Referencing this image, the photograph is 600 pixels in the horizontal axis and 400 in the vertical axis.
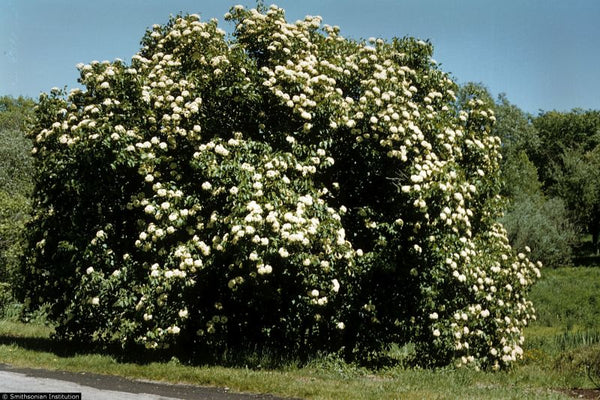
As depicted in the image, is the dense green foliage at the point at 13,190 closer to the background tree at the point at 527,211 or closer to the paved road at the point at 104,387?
the paved road at the point at 104,387

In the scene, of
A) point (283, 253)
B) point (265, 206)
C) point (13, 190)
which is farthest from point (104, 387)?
point (13, 190)

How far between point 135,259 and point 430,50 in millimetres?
8971

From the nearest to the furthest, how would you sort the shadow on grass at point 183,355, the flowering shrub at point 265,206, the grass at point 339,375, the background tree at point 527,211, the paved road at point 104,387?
the paved road at point 104,387
the grass at point 339,375
the flowering shrub at point 265,206
the shadow on grass at point 183,355
the background tree at point 527,211

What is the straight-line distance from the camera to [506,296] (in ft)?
48.1

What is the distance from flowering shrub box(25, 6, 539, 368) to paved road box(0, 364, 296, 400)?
1.57 meters

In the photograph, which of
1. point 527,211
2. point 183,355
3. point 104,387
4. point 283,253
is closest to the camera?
point 104,387

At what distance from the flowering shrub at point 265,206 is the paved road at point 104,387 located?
157cm

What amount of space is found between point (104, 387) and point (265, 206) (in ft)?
12.8

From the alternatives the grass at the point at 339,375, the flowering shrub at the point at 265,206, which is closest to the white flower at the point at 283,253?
the flowering shrub at the point at 265,206

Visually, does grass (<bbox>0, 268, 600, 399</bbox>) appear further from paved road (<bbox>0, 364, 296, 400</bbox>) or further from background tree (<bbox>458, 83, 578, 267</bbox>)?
background tree (<bbox>458, 83, 578, 267</bbox>)

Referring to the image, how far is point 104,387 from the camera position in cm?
937

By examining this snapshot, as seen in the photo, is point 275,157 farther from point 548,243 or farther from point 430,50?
point 548,243

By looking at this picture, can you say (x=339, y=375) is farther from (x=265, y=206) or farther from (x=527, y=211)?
(x=527, y=211)

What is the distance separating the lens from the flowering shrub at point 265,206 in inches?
452
